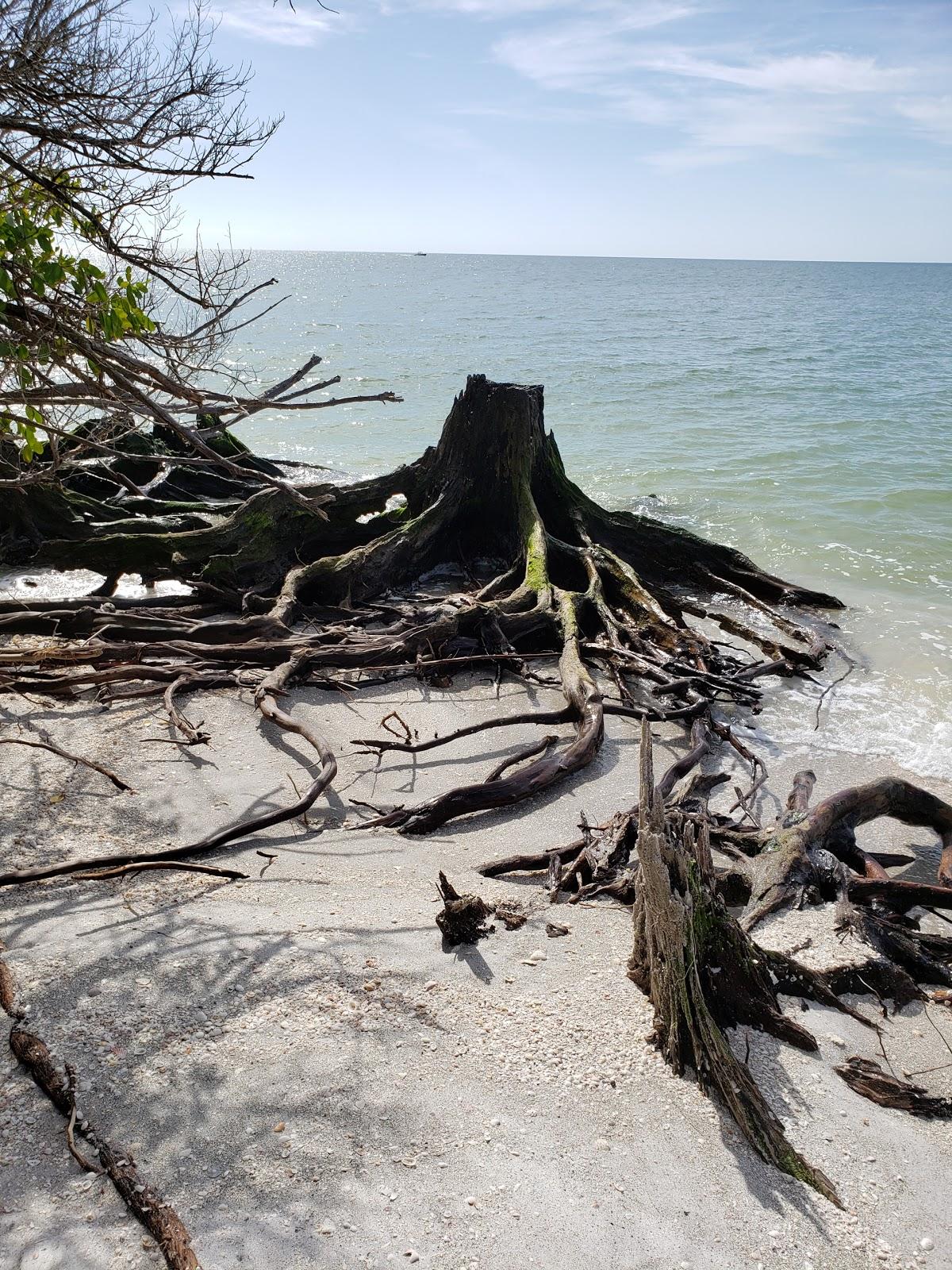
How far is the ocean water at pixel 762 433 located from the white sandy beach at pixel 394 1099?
13.3 ft

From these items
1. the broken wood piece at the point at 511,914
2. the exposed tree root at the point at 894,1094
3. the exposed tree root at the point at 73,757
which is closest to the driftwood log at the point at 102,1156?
the broken wood piece at the point at 511,914

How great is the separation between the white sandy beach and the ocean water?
4050 mm

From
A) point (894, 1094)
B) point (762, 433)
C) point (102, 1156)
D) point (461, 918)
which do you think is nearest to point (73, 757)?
point (461, 918)

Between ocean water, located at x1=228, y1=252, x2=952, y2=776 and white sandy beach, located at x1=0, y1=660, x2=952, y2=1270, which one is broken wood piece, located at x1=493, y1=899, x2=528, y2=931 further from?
ocean water, located at x1=228, y1=252, x2=952, y2=776

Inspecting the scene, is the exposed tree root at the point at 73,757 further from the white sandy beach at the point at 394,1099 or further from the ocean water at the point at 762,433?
the ocean water at the point at 762,433

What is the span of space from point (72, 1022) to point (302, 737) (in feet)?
10.3

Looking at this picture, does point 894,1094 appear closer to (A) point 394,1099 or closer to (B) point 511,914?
(B) point 511,914

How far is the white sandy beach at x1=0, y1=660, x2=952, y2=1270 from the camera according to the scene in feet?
7.42

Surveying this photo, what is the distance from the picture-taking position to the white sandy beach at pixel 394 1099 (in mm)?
2262

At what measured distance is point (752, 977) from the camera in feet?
10.6

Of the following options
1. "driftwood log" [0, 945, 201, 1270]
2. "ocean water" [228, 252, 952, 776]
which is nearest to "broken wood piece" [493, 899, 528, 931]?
"driftwood log" [0, 945, 201, 1270]

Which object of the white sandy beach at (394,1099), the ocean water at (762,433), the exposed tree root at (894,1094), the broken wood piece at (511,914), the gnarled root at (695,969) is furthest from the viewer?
the ocean water at (762,433)

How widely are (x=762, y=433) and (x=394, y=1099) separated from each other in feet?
67.3

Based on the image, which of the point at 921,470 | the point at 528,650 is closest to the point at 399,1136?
the point at 528,650
